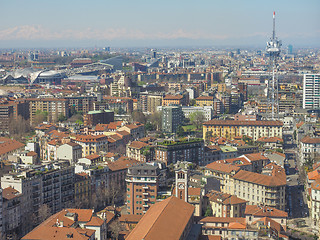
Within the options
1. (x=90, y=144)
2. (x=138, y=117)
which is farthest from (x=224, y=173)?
(x=138, y=117)

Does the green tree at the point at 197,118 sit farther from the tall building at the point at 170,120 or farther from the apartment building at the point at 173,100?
the apartment building at the point at 173,100

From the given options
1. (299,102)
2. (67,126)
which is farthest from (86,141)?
(299,102)

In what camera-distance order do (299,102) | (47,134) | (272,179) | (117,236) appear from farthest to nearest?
(299,102), (47,134), (272,179), (117,236)

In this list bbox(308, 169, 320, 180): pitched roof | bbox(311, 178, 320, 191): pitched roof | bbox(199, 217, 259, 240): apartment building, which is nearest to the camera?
bbox(199, 217, 259, 240): apartment building

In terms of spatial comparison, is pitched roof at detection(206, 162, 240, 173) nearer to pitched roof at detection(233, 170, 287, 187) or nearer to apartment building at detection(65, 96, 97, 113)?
pitched roof at detection(233, 170, 287, 187)

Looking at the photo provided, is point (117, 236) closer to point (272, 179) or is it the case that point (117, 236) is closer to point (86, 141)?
point (272, 179)

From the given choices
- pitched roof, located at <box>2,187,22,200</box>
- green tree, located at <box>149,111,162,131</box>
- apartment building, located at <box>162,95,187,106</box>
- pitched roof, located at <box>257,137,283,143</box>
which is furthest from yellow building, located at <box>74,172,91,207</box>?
apartment building, located at <box>162,95,187,106</box>

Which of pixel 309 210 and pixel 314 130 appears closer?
pixel 309 210
